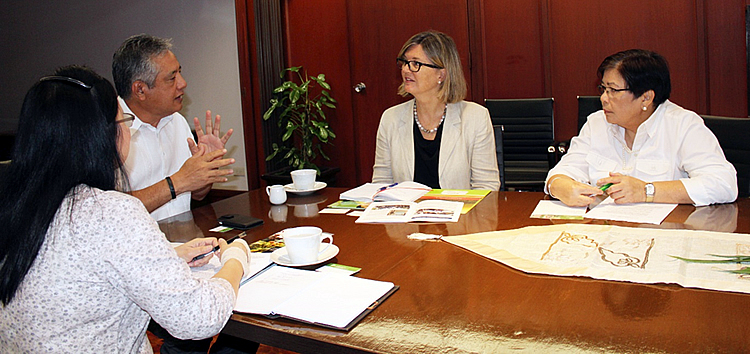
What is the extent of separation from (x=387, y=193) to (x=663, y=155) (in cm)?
104

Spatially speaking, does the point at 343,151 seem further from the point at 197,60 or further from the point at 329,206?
the point at 329,206

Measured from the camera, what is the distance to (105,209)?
108 centimetres

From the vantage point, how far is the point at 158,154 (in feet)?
8.43

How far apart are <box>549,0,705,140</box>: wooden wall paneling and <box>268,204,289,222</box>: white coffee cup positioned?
2.79m

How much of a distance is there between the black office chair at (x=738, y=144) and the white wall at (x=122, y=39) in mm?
3887

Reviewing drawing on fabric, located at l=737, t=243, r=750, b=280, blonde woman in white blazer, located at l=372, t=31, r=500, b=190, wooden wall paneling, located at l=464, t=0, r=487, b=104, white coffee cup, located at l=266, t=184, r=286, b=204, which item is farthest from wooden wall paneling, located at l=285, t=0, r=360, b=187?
drawing on fabric, located at l=737, t=243, r=750, b=280

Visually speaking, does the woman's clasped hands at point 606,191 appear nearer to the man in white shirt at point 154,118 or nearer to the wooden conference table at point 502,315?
the wooden conference table at point 502,315

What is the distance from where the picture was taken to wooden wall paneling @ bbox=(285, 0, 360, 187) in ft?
16.4

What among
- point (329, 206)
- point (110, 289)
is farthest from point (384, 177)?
point (110, 289)

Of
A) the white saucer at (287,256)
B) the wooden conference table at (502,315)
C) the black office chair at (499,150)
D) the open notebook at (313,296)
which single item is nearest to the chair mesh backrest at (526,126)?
the black office chair at (499,150)

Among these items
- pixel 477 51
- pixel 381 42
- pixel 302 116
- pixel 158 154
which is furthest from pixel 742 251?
pixel 302 116

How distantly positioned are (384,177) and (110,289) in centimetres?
178

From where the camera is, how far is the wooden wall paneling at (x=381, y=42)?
4.50m

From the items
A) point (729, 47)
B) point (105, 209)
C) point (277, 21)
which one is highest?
point (277, 21)
